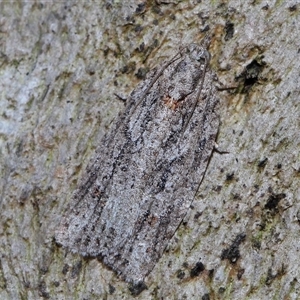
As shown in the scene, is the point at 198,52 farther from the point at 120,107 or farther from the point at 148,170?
the point at 148,170

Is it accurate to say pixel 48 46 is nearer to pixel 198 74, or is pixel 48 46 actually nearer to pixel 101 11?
pixel 101 11

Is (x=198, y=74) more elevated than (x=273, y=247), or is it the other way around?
(x=198, y=74)

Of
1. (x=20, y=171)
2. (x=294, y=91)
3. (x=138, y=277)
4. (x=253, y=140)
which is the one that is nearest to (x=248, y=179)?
Result: (x=253, y=140)

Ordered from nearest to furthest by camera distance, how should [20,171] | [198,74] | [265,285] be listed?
1. [265,285]
2. [20,171]
3. [198,74]

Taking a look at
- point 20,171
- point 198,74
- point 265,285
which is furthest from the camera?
point 198,74

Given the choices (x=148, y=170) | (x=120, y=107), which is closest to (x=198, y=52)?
(x=120, y=107)

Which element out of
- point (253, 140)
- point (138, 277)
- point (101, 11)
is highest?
point (101, 11)
